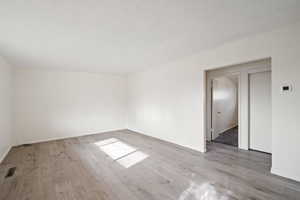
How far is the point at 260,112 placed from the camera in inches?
140

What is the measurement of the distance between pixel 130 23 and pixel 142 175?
262 centimetres

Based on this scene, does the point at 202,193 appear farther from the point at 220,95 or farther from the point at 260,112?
the point at 220,95

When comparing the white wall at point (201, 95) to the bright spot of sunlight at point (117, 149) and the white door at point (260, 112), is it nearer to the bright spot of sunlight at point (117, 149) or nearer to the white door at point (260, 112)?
the white door at point (260, 112)

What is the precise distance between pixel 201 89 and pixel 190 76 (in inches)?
19.9

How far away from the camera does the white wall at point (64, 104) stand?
4.54 m

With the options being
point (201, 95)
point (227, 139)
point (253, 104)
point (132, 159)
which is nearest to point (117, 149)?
point (132, 159)

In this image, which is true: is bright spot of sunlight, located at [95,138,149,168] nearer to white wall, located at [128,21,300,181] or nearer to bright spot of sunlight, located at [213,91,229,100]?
white wall, located at [128,21,300,181]

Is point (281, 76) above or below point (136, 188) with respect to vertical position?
above

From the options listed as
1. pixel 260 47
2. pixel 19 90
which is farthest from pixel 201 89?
pixel 19 90

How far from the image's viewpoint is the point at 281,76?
2.36m

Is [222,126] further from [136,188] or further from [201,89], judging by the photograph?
[136,188]

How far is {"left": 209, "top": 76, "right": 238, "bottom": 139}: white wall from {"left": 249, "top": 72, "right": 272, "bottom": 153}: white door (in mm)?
1305

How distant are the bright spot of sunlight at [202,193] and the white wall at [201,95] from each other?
1315mm

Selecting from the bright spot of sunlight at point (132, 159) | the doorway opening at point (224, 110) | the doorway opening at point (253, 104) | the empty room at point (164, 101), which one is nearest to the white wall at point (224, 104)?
the doorway opening at point (224, 110)
